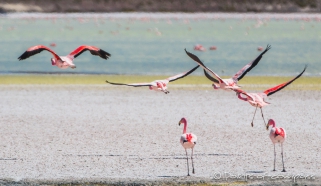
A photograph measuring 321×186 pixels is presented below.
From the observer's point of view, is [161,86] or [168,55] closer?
[161,86]

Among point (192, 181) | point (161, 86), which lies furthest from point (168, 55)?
point (161, 86)

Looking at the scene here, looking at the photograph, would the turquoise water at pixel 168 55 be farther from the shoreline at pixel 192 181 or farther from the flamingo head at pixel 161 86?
the flamingo head at pixel 161 86

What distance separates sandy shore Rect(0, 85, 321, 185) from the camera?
10586mm

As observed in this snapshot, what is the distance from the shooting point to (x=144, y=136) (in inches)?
530

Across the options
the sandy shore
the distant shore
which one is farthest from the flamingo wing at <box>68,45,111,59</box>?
the distant shore

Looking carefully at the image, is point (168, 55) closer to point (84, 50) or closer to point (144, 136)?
point (144, 136)

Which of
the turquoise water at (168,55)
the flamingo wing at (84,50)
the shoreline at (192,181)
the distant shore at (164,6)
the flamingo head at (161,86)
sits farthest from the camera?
the distant shore at (164,6)

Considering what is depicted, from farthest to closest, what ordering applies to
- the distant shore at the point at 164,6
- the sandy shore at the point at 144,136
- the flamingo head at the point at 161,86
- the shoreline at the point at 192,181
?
the distant shore at the point at 164,6 → the sandy shore at the point at 144,136 → the shoreline at the point at 192,181 → the flamingo head at the point at 161,86

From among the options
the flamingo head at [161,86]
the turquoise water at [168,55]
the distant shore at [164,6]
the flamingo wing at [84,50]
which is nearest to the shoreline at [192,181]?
the flamingo head at [161,86]

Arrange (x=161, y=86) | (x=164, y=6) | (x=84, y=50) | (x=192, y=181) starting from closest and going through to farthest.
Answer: (x=161, y=86) < (x=192, y=181) < (x=84, y=50) < (x=164, y=6)

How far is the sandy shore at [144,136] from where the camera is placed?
34.7 ft

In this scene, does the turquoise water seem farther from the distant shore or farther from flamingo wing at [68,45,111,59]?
the distant shore

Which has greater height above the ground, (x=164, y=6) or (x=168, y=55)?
(x=164, y=6)

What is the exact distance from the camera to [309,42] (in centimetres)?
4512
